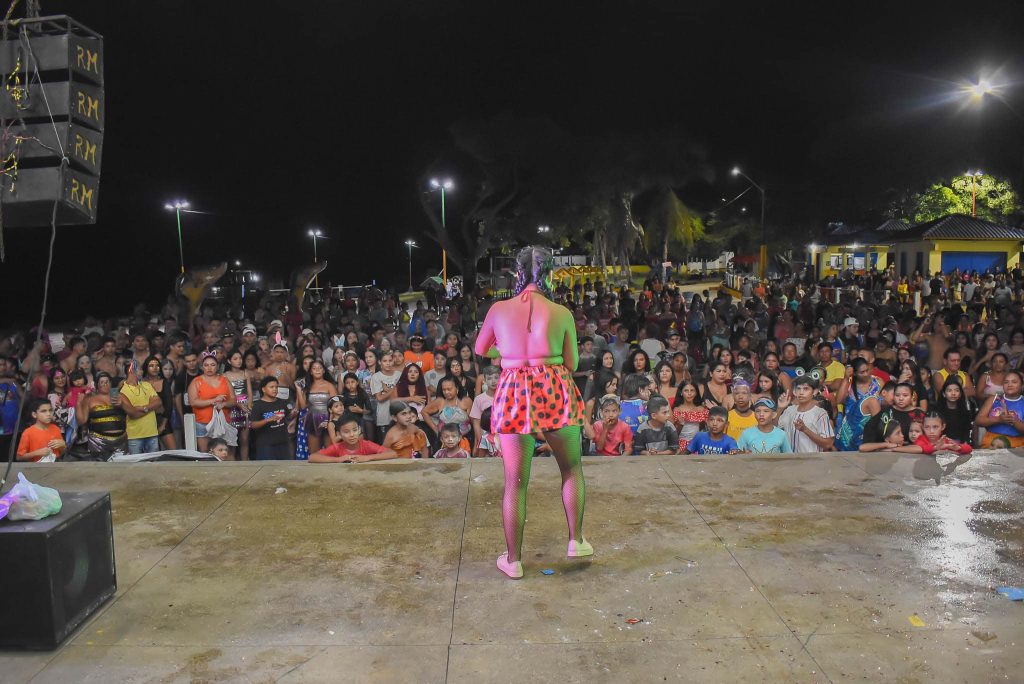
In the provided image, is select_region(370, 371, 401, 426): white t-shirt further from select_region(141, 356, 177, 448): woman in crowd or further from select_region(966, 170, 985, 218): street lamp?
select_region(966, 170, 985, 218): street lamp

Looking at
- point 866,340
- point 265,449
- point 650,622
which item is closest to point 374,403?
point 265,449

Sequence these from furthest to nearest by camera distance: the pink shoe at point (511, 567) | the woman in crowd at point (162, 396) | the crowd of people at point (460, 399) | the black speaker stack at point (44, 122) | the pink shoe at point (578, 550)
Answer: the woman in crowd at point (162, 396)
the crowd of people at point (460, 399)
the pink shoe at point (578, 550)
the pink shoe at point (511, 567)
the black speaker stack at point (44, 122)

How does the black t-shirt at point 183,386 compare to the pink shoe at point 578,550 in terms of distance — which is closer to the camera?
the pink shoe at point 578,550

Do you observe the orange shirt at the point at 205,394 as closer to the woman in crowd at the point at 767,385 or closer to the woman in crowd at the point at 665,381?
the woman in crowd at the point at 665,381

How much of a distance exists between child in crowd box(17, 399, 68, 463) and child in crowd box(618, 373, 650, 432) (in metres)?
4.58

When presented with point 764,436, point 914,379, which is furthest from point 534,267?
point 914,379

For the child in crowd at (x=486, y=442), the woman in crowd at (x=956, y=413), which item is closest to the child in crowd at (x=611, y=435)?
the child in crowd at (x=486, y=442)

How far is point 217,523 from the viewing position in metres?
4.76

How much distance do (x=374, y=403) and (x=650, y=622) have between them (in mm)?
4695

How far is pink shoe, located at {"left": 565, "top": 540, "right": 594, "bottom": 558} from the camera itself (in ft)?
13.7

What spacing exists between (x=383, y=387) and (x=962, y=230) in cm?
2973

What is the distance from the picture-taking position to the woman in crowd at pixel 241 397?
7180mm

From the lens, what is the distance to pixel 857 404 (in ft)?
22.8

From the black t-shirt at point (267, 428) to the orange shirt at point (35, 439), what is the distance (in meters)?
1.53
